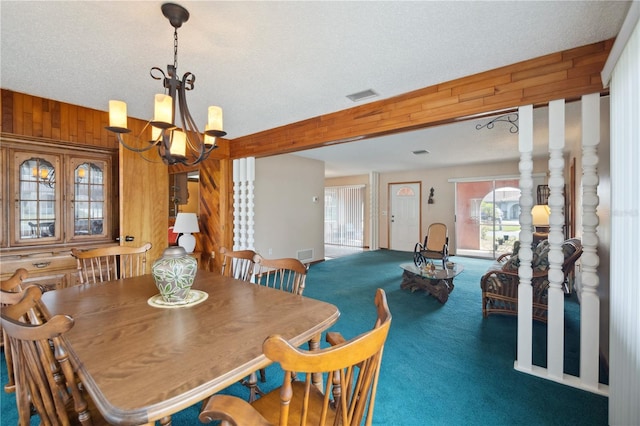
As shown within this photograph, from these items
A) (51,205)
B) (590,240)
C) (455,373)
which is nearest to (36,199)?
(51,205)

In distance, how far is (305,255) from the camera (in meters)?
6.23

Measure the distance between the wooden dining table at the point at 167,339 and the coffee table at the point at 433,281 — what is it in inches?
112

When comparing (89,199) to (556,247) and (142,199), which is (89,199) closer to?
(142,199)

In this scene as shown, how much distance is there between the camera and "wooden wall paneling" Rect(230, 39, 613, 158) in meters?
1.97

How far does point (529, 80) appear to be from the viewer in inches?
84.3

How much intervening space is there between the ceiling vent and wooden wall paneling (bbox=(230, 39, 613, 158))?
17cm

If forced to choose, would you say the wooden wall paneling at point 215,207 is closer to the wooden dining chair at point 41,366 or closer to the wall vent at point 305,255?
the wall vent at point 305,255

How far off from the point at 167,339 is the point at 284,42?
72.3 inches

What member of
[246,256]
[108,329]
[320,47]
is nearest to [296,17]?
[320,47]

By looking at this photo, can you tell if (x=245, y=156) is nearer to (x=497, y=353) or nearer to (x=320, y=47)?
(x=320, y=47)

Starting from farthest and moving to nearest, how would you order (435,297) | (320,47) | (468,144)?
(468,144)
(435,297)
(320,47)

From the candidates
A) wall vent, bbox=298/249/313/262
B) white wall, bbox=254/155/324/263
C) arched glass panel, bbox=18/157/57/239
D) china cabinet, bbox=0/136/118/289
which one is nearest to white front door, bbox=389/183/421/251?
white wall, bbox=254/155/324/263

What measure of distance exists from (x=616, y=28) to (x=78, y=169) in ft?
15.6

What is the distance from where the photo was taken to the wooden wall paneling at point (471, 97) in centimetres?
197
